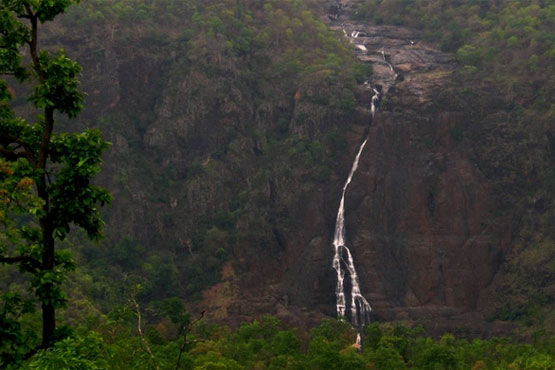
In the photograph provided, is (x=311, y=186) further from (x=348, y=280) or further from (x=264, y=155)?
(x=348, y=280)

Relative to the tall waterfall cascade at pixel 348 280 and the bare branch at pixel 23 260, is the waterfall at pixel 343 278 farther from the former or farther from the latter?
the bare branch at pixel 23 260

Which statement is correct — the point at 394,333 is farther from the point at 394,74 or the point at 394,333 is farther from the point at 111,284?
the point at 394,74

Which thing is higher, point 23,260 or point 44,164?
point 44,164

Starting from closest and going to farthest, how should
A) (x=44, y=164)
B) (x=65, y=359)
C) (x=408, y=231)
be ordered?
1. (x=65, y=359)
2. (x=44, y=164)
3. (x=408, y=231)

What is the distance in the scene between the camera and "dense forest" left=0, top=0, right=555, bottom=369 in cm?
5550

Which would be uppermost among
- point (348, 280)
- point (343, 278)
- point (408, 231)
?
point (408, 231)

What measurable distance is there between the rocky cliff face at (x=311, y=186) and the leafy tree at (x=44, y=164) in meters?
43.7

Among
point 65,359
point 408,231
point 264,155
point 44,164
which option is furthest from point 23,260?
point 264,155

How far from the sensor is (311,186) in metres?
65.9

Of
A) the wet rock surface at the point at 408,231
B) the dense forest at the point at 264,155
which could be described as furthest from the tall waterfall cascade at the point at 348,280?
the dense forest at the point at 264,155

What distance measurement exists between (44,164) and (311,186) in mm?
52851

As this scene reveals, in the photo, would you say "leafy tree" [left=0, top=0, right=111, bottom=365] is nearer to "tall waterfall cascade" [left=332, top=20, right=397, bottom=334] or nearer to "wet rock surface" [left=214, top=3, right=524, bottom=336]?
"wet rock surface" [left=214, top=3, right=524, bottom=336]

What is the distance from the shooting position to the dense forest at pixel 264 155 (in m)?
55.5

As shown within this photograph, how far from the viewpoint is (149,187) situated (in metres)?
66.8
